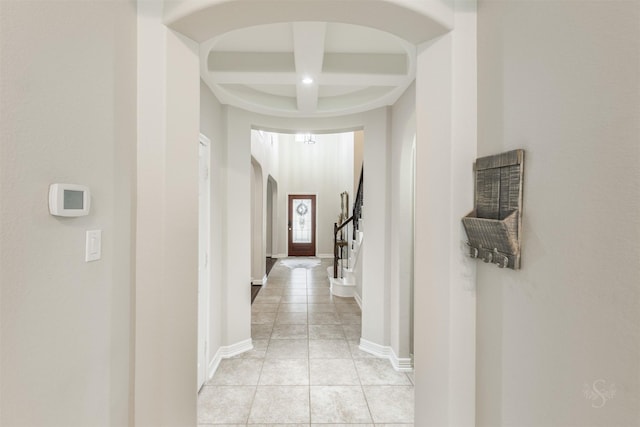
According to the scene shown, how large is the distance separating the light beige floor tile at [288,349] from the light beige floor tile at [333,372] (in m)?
0.20

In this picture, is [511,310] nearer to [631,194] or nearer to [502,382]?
[502,382]

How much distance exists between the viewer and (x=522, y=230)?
959 mm

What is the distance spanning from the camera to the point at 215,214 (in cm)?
271

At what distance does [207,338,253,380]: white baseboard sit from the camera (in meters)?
2.59

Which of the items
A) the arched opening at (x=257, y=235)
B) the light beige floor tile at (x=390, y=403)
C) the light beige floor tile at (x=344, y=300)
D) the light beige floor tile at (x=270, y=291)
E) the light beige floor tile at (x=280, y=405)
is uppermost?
the arched opening at (x=257, y=235)

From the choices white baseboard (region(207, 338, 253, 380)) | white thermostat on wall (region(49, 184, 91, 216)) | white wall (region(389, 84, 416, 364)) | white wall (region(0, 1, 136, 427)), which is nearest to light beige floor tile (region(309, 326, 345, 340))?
white baseboard (region(207, 338, 253, 380))

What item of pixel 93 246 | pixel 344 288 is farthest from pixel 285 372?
pixel 344 288

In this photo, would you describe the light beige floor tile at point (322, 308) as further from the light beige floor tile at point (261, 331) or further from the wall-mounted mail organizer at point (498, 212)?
the wall-mounted mail organizer at point (498, 212)

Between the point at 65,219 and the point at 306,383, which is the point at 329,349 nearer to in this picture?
the point at 306,383

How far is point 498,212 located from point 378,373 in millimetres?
2166

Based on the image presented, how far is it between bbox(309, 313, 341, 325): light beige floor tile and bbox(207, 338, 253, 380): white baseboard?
1039mm

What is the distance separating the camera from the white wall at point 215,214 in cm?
256

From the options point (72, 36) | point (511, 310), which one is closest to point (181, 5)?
point (72, 36)

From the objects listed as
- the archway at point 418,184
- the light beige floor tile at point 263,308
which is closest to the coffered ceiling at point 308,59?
the archway at point 418,184
